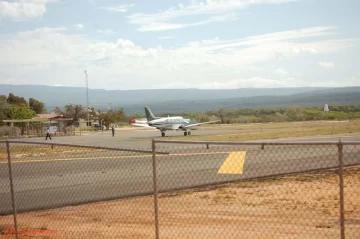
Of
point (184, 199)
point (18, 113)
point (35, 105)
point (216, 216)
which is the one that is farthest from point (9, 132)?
point (35, 105)

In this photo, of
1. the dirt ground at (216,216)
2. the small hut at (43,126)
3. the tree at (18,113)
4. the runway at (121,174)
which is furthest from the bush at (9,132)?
the dirt ground at (216,216)

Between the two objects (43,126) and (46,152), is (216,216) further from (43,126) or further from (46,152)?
(43,126)

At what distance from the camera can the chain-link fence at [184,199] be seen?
929 cm

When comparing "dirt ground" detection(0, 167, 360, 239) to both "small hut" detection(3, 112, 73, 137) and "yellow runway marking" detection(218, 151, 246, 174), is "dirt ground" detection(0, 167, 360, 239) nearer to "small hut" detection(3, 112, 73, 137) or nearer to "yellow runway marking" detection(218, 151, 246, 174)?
"yellow runway marking" detection(218, 151, 246, 174)

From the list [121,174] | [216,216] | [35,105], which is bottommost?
[121,174]

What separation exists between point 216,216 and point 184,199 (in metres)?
2.23

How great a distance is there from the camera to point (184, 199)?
1284 centimetres

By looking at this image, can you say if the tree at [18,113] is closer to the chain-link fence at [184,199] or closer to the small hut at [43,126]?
the small hut at [43,126]

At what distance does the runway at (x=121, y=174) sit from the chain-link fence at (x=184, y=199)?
4cm

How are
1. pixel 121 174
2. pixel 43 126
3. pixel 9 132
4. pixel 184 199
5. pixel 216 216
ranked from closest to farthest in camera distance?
pixel 216 216, pixel 184 199, pixel 121 174, pixel 9 132, pixel 43 126

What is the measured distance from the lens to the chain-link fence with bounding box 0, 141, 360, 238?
30.5ft

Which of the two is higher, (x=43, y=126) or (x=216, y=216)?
(x=216, y=216)

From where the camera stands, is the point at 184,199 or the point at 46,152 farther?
the point at 46,152

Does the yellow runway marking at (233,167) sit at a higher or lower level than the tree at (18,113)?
lower
